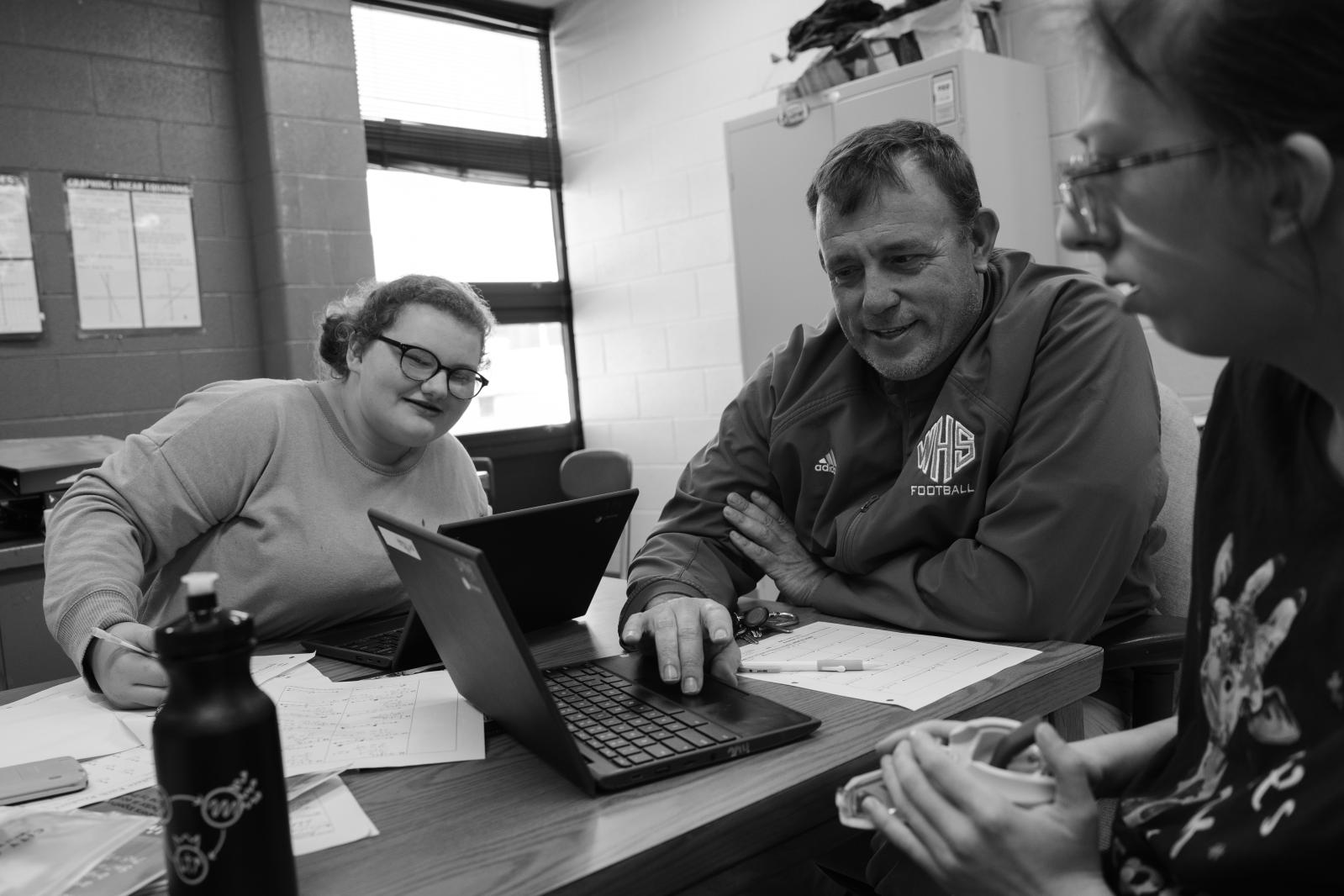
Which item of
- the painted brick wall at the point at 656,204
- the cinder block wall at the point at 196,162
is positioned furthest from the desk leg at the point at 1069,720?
the cinder block wall at the point at 196,162

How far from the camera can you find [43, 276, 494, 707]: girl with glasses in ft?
5.16

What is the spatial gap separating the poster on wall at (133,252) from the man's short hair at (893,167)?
257cm

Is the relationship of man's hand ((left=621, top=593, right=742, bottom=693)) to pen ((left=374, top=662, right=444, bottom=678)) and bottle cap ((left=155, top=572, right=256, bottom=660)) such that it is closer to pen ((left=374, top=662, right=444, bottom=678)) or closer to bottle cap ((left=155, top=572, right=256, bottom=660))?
pen ((left=374, top=662, right=444, bottom=678))

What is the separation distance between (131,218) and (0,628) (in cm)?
142

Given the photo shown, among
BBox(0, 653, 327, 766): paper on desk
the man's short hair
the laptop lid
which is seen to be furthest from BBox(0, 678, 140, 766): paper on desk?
the man's short hair

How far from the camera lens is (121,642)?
119cm

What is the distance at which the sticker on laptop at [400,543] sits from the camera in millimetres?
915

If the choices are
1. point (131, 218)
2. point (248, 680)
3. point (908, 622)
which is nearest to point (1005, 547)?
point (908, 622)

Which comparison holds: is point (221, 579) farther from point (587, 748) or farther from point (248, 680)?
point (248, 680)

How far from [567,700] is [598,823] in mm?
262

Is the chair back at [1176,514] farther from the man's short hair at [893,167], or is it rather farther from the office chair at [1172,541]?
the man's short hair at [893,167]

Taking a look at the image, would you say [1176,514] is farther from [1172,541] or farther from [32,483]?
[32,483]

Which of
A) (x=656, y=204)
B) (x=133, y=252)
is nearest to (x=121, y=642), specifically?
(x=133, y=252)

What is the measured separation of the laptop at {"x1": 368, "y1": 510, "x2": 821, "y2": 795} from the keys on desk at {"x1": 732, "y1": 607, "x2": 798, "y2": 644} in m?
0.23
